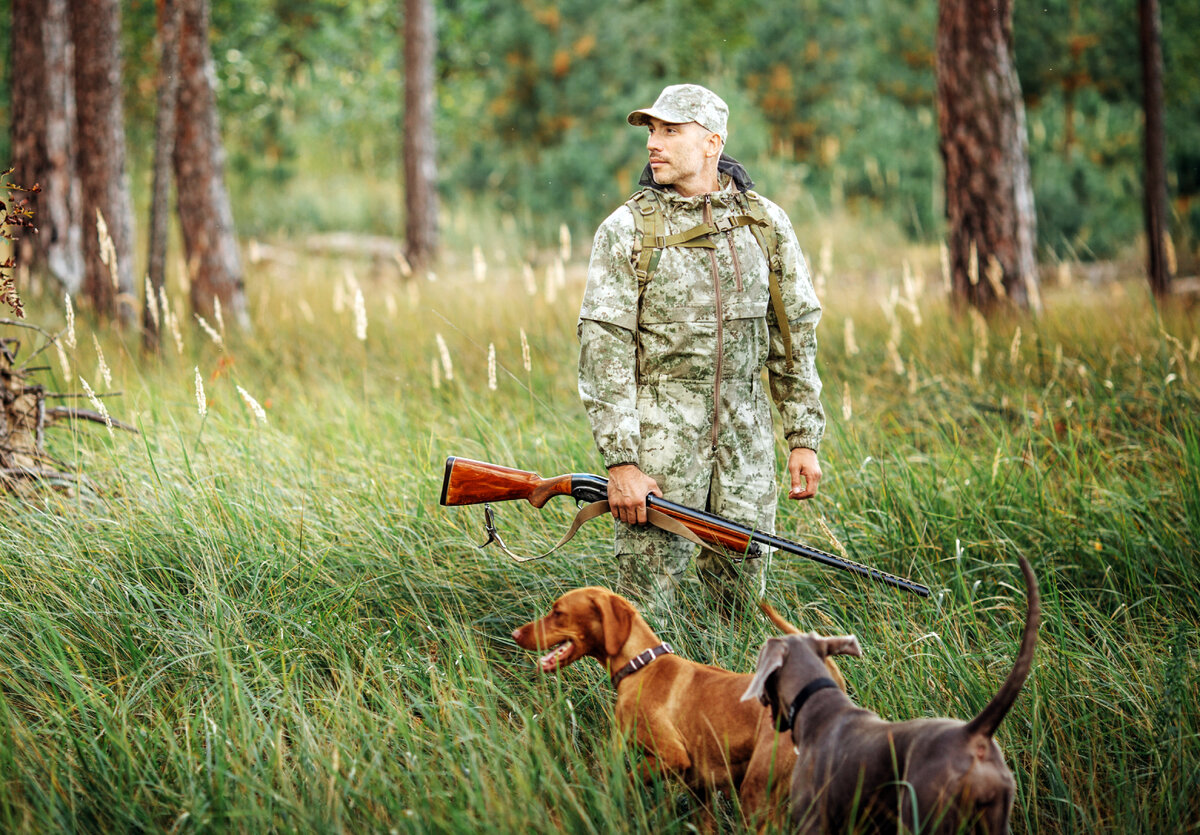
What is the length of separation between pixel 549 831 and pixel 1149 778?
1752mm

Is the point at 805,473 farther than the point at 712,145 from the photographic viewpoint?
Yes

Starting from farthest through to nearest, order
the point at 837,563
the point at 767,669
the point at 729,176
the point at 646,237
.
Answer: the point at 729,176 → the point at 646,237 → the point at 837,563 → the point at 767,669

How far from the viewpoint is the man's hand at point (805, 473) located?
3.33m

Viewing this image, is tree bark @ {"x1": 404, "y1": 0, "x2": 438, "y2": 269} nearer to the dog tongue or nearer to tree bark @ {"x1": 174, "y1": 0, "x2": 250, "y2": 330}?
tree bark @ {"x1": 174, "y1": 0, "x2": 250, "y2": 330}

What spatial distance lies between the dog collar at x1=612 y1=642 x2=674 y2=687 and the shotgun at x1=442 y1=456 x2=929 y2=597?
503 mm

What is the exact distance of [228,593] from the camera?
11.0 feet

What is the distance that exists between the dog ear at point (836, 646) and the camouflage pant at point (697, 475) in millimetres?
799

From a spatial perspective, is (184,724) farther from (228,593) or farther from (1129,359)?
(1129,359)

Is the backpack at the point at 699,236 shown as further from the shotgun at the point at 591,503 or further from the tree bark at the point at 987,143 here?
the tree bark at the point at 987,143

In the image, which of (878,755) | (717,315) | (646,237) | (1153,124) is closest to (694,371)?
(717,315)

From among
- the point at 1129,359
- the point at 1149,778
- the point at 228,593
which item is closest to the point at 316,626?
the point at 228,593

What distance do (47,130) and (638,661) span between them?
363 inches

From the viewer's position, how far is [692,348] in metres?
3.17

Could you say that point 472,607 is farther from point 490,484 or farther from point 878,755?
point 878,755
